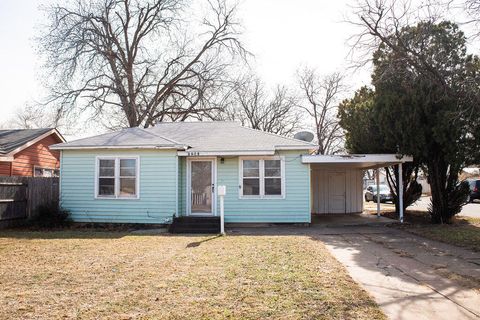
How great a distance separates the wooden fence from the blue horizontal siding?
1196 millimetres

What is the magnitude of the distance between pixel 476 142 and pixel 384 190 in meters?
20.4

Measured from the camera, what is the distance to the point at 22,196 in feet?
49.7

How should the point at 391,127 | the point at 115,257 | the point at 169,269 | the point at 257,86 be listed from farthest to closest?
the point at 257,86 < the point at 391,127 < the point at 115,257 < the point at 169,269

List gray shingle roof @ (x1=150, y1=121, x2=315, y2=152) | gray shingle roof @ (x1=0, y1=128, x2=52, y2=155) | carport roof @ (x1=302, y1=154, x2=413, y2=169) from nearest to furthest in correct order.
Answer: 1. carport roof @ (x1=302, y1=154, x2=413, y2=169)
2. gray shingle roof @ (x1=150, y1=121, x2=315, y2=152)
3. gray shingle roof @ (x1=0, y1=128, x2=52, y2=155)

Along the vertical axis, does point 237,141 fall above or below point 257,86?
below

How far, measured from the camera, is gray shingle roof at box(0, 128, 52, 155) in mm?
18469

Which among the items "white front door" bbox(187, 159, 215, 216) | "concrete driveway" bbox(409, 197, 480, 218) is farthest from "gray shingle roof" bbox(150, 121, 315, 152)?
"concrete driveway" bbox(409, 197, 480, 218)

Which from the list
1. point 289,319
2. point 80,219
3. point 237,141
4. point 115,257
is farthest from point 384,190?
point 289,319

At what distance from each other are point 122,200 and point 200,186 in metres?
2.98

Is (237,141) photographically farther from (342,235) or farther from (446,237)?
(446,237)

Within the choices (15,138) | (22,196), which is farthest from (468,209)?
(15,138)

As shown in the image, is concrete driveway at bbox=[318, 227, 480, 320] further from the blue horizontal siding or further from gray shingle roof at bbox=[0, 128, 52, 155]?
gray shingle roof at bbox=[0, 128, 52, 155]

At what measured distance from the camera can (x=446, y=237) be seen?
11.6m

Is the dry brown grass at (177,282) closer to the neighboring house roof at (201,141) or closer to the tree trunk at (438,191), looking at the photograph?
the neighboring house roof at (201,141)
